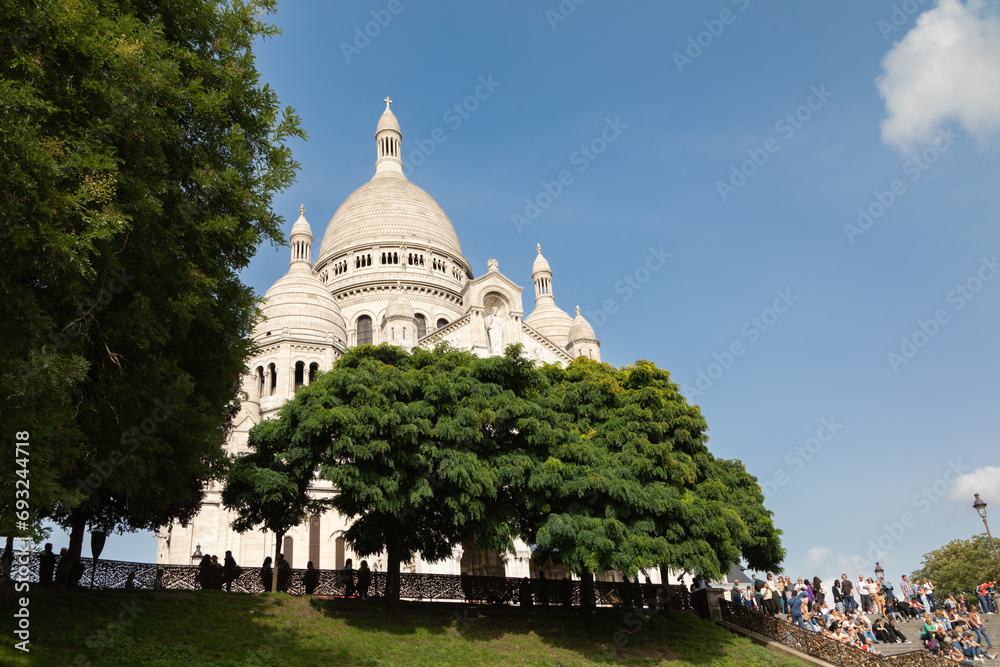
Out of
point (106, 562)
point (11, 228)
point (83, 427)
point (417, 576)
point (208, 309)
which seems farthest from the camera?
point (417, 576)

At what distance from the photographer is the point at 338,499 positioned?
19.7 metres

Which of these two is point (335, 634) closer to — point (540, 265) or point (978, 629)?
point (978, 629)

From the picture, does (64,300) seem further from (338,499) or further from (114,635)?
(338,499)

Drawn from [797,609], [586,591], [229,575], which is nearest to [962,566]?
[797,609]

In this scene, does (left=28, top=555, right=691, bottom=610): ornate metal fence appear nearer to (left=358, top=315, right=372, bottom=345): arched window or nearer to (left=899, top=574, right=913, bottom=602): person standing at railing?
(left=899, top=574, right=913, bottom=602): person standing at railing

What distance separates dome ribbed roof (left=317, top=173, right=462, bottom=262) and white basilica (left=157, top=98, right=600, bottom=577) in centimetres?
12

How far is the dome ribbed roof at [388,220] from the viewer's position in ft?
197

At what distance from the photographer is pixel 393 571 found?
2019 cm

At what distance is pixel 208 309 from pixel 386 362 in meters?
10.8

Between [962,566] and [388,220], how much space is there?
4785 centimetres

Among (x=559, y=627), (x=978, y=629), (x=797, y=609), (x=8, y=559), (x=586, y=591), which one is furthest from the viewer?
(x=797, y=609)

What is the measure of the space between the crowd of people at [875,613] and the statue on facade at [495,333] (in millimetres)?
17906

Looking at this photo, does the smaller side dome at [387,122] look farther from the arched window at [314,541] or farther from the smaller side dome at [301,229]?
the arched window at [314,541]

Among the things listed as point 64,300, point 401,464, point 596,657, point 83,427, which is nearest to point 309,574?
point 401,464
